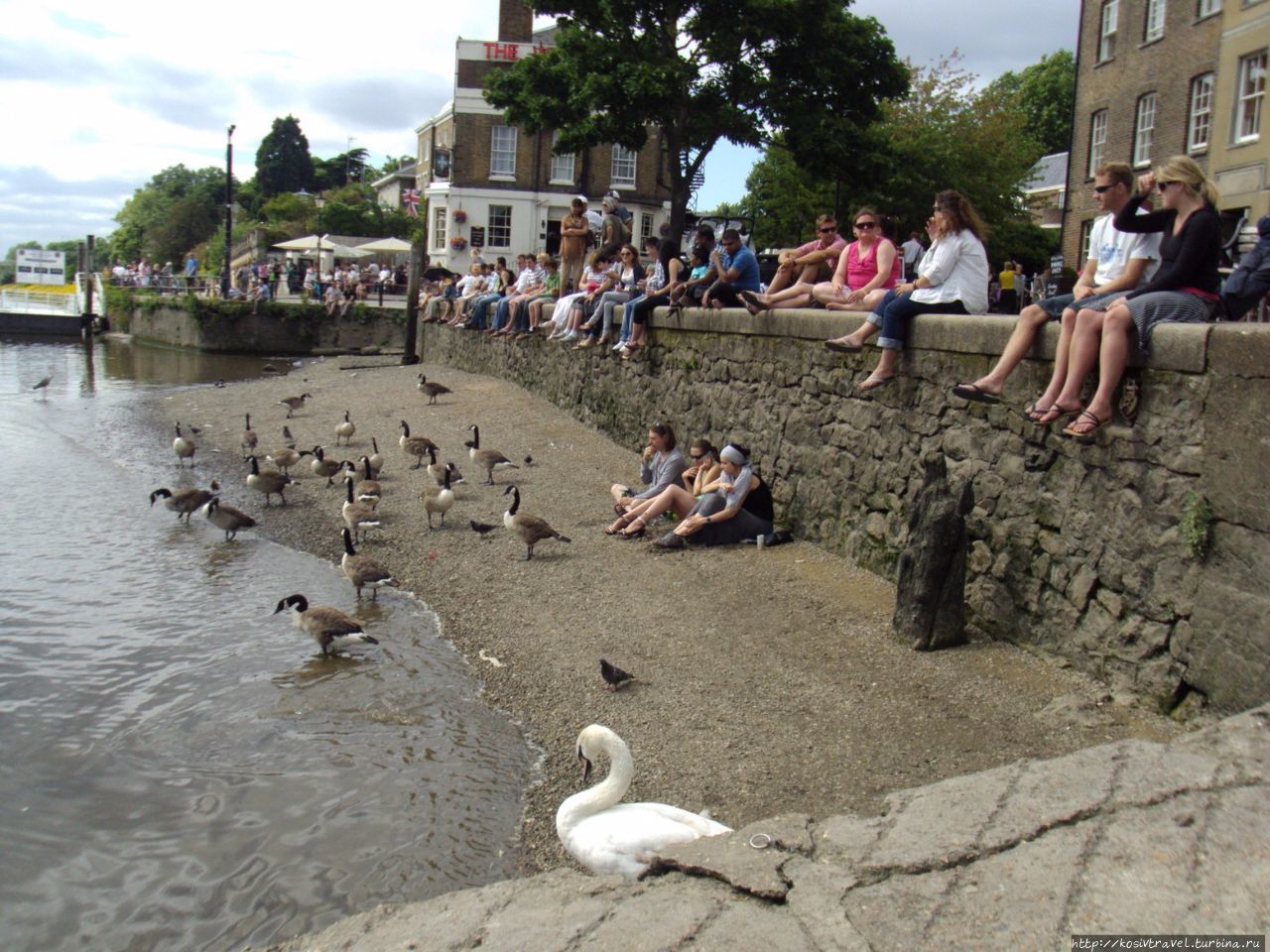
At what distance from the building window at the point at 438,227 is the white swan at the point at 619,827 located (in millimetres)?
45098

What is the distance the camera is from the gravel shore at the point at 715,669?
5930 millimetres

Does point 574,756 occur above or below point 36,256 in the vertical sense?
below

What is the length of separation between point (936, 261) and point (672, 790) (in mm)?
4976

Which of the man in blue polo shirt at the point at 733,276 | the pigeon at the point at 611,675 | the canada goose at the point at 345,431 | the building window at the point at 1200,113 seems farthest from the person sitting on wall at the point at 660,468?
the building window at the point at 1200,113

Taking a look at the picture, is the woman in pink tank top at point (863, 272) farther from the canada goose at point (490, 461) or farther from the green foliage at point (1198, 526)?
the canada goose at point (490, 461)

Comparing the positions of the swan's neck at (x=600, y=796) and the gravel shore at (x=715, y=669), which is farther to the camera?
the gravel shore at (x=715, y=669)

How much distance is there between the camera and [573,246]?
19.2 meters

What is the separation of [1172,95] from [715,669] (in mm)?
24263

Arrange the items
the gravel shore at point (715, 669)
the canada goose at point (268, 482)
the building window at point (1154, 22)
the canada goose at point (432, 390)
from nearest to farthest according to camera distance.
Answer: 1. the gravel shore at point (715, 669)
2. the canada goose at point (268, 482)
3. the canada goose at point (432, 390)
4. the building window at point (1154, 22)

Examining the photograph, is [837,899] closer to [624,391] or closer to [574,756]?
[574,756]

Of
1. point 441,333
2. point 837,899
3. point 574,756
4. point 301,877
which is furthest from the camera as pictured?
point 441,333

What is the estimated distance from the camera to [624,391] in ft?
51.5

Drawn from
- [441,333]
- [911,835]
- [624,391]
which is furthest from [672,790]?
[441,333]

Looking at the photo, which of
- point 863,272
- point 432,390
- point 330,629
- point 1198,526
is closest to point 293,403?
point 432,390
